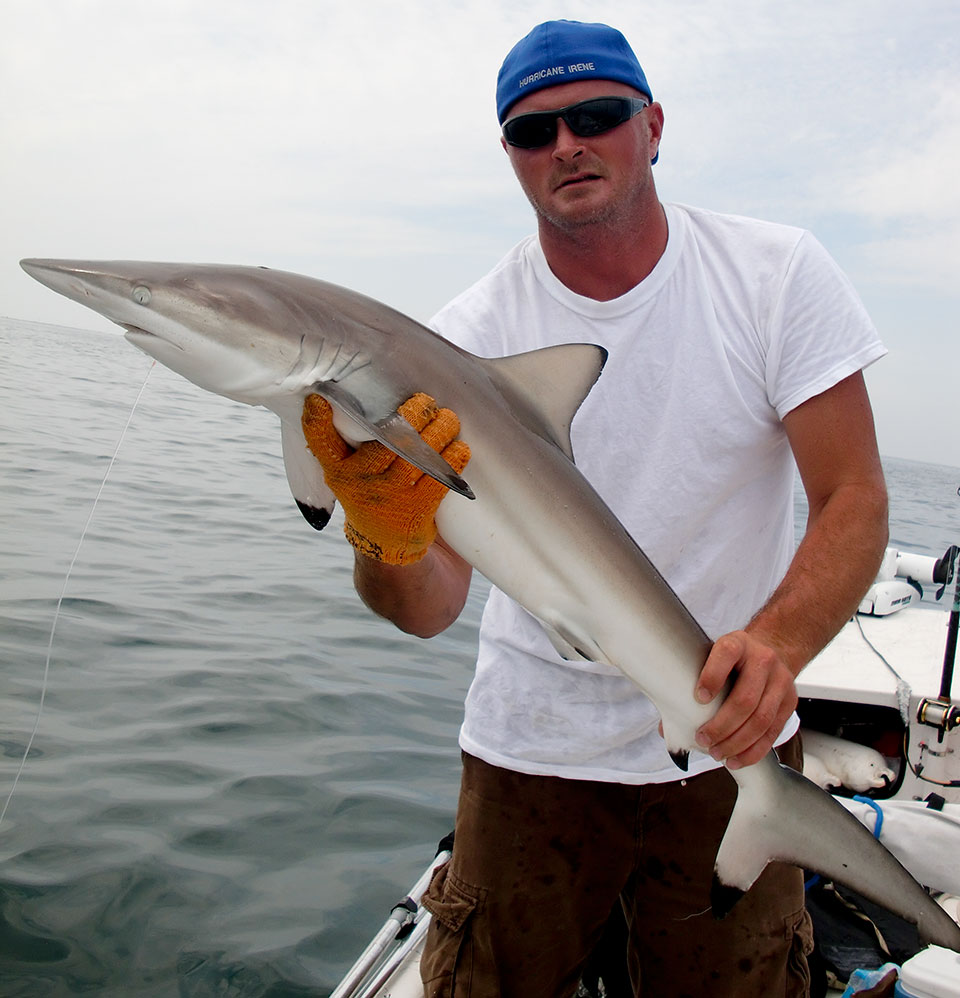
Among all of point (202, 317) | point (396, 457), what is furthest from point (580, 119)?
point (202, 317)

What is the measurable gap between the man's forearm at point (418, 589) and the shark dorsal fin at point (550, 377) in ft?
1.59

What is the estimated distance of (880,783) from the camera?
4258 millimetres

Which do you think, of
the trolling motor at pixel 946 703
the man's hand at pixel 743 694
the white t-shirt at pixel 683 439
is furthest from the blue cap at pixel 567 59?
the trolling motor at pixel 946 703

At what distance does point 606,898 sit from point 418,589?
3.35 ft

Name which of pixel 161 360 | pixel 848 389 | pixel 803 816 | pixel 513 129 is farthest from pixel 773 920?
pixel 513 129

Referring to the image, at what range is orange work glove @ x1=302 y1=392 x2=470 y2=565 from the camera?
5.82 ft

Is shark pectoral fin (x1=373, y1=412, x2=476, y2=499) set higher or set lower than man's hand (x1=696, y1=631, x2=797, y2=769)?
higher

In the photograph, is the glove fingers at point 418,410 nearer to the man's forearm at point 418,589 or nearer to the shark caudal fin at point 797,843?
the man's forearm at point 418,589

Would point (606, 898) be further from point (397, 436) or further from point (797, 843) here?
point (397, 436)

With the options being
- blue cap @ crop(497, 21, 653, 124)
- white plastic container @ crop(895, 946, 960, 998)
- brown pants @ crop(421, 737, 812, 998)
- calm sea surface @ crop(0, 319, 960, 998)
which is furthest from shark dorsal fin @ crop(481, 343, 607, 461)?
calm sea surface @ crop(0, 319, 960, 998)

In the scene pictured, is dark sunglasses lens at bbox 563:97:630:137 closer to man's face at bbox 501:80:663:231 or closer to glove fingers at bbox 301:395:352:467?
man's face at bbox 501:80:663:231

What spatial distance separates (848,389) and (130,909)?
3.12 meters

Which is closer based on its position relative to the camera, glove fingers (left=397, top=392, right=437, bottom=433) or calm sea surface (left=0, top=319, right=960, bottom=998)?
glove fingers (left=397, top=392, right=437, bottom=433)

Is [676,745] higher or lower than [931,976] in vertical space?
higher
